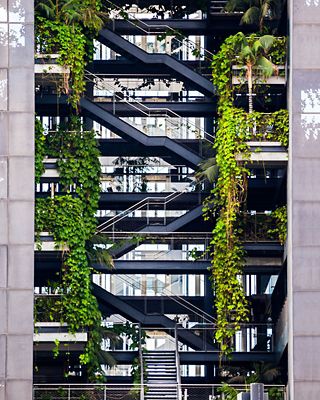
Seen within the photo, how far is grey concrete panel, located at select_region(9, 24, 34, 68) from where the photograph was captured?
68.2 m

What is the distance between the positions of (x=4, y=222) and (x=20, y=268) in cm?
153

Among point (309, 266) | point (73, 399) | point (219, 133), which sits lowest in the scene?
point (73, 399)

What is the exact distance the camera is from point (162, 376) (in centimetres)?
7369

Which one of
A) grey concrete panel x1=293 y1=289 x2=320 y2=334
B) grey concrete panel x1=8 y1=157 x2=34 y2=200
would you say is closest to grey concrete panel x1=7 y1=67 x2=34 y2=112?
grey concrete panel x1=8 y1=157 x2=34 y2=200

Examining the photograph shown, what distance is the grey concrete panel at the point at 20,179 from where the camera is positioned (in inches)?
2655

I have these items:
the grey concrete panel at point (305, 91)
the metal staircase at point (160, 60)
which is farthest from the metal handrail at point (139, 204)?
the grey concrete panel at point (305, 91)

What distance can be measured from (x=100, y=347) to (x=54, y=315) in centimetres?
254

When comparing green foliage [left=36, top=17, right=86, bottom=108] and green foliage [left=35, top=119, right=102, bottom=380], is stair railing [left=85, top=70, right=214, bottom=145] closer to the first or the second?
green foliage [left=36, top=17, right=86, bottom=108]

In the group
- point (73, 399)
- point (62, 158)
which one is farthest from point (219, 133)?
point (73, 399)

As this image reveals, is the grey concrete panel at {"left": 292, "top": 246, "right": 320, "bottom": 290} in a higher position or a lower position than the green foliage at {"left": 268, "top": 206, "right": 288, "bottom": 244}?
lower

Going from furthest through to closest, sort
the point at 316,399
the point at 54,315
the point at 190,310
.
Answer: the point at 190,310 → the point at 54,315 → the point at 316,399

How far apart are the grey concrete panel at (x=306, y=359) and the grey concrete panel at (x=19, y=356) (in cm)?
830

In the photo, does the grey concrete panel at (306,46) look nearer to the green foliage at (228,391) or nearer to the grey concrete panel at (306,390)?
the grey concrete panel at (306,390)

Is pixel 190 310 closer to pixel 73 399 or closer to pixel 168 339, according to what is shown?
pixel 168 339
